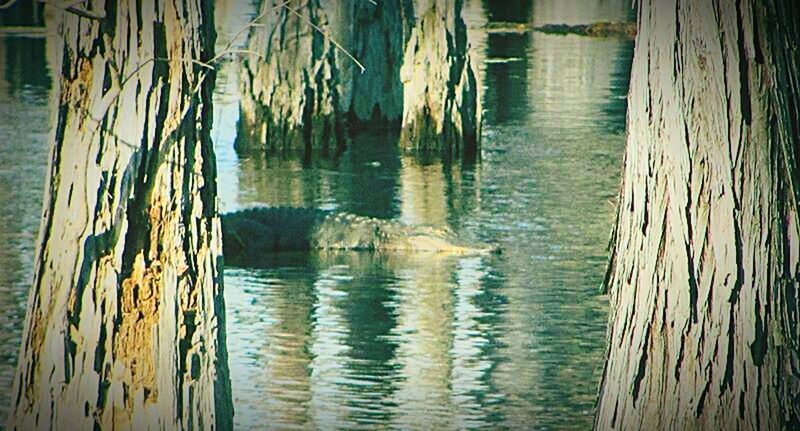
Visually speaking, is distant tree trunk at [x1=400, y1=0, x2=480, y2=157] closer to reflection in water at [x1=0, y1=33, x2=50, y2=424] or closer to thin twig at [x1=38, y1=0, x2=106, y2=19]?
reflection in water at [x1=0, y1=33, x2=50, y2=424]

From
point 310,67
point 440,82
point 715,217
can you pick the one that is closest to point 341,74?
point 310,67

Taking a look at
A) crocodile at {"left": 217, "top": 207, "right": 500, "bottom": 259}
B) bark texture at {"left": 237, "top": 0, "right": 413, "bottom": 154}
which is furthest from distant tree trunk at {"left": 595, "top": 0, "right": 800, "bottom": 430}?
bark texture at {"left": 237, "top": 0, "right": 413, "bottom": 154}

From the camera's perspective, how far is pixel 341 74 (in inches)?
728

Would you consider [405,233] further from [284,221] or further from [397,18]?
[397,18]

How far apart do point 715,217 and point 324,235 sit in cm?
703

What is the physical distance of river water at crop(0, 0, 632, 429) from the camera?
7.89 meters

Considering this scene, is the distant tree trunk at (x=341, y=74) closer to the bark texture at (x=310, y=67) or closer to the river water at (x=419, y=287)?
the bark texture at (x=310, y=67)

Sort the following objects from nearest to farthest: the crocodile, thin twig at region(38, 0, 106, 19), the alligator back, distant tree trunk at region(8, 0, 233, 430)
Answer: thin twig at region(38, 0, 106, 19), distant tree trunk at region(8, 0, 233, 430), the crocodile, the alligator back

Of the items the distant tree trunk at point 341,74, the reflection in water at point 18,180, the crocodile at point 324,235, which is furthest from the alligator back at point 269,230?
the distant tree trunk at point 341,74

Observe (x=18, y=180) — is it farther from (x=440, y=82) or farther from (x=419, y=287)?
(x=419, y=287)

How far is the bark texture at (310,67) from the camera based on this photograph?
1736cm

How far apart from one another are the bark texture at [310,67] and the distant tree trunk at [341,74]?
0.01 m

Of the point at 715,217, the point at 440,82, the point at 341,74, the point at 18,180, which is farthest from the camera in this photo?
the point at 341,74

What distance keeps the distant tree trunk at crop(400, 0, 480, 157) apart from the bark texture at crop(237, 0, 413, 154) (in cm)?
90
